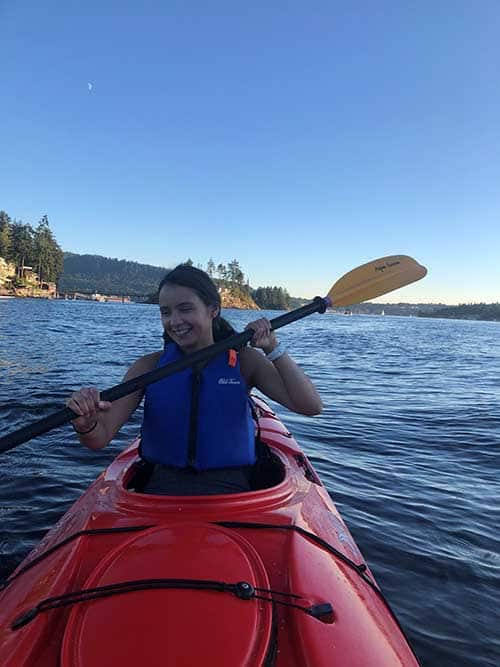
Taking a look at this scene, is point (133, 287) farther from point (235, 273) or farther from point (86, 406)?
point (86, 406)

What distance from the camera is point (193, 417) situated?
8.48 ft

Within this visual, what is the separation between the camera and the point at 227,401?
8.66 ft

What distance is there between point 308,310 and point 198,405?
1.25 meters

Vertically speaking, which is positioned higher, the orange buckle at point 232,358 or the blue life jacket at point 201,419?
the orange buckle at point 232,358

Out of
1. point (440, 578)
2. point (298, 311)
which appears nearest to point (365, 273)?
point (298, 311)

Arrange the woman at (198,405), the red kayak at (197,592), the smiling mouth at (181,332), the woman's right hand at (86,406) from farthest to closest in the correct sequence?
the smiling mouth at (181,332), the woman at (198,405), the woman's right hand at (86,406), the red kayak at (197,592)

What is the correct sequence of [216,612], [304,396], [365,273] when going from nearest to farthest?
[216,612] < [304,396] < [365,273]

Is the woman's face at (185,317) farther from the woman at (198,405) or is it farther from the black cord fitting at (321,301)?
the black cord fitting at (321,301)

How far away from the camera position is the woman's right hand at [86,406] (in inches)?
94.0

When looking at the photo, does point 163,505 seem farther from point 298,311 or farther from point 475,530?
point 475,530

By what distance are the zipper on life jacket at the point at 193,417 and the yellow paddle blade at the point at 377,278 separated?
77.9 inches

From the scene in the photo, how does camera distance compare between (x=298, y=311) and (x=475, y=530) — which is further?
(x=475, y=530)

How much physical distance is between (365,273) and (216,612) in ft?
11.7

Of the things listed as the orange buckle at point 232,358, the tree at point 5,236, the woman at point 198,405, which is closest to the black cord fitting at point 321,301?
the woman at point 198,405
